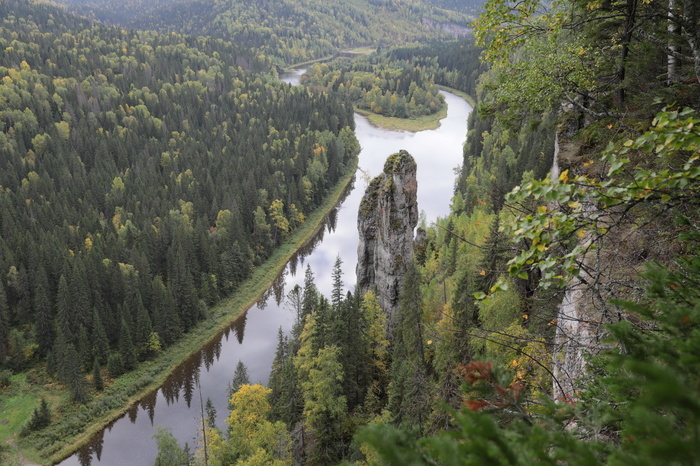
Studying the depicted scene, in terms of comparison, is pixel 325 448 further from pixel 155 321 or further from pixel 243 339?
pixel 155 321

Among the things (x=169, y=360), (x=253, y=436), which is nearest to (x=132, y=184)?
(x=169, y=360)

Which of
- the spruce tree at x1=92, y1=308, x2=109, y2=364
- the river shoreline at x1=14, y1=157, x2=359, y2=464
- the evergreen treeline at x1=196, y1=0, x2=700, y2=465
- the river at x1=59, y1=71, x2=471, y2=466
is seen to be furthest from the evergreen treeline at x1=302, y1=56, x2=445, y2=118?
the evergreen treeline at x1=196, y1=0, x2=700, y2=465

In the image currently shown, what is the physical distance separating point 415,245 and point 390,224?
1733cm

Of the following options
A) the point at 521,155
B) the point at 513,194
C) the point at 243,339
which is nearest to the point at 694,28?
the point at 513,194

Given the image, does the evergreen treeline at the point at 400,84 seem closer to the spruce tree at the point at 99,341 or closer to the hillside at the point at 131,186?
the hillside at the point at 131,186

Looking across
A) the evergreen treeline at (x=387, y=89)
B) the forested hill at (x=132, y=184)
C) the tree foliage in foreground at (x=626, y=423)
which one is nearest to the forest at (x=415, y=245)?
the tree foliage in foreground at (x=626, y=423)

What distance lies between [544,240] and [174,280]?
188 ft

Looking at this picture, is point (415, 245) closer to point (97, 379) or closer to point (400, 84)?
point (97, 379)

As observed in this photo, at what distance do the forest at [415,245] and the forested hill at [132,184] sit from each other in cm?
47

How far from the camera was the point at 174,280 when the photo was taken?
5606cm

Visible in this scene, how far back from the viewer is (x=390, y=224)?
3894 cm

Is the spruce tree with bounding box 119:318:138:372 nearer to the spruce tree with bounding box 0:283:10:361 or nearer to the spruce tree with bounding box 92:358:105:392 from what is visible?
the spruce tree with bounding box 92:358:105:392

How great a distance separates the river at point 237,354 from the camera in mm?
40625

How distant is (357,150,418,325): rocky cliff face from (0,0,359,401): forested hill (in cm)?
2707
